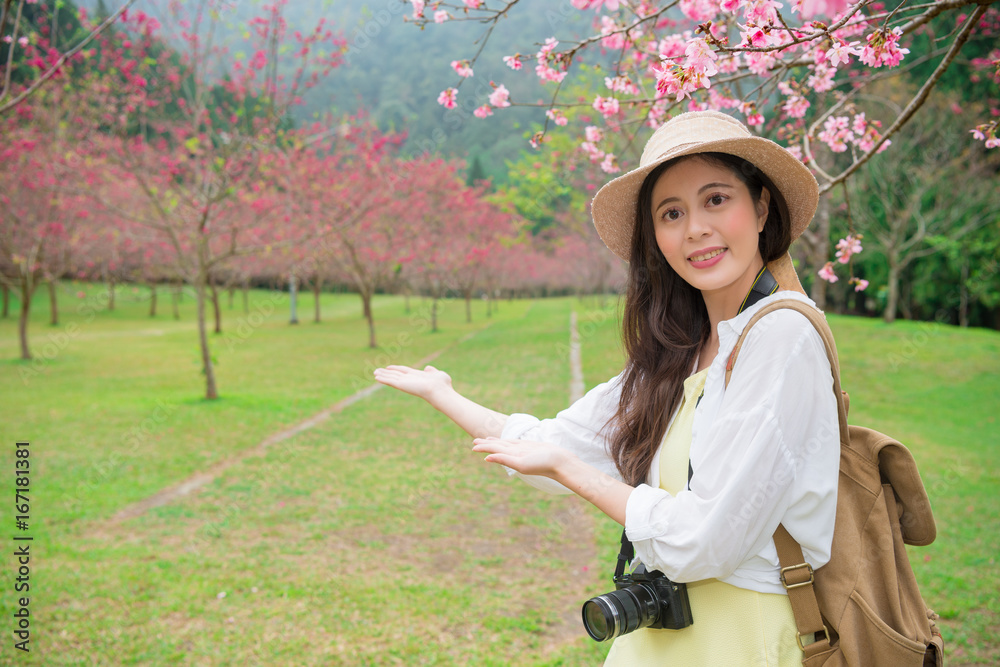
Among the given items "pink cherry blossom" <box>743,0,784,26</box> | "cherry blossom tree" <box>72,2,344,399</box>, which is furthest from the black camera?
"cherry blossom tree" <box>72,2,344,399</box>

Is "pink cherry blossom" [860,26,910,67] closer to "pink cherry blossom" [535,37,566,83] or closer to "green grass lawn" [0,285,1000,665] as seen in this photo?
"green grass lawn" [0,285,1000,665]

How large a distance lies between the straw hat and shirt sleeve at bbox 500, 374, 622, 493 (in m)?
0.50

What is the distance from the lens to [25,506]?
509 centimetres

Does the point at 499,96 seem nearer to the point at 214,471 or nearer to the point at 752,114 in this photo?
the point at 752,114

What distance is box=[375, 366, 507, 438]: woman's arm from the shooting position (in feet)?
5.75

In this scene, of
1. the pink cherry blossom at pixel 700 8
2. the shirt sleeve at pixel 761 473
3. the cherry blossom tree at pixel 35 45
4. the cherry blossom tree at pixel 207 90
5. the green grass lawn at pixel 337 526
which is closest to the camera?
the shirt sleeve at pixel 761 473

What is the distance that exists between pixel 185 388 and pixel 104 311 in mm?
20452

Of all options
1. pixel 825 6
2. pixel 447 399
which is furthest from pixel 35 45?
pixel 825 6

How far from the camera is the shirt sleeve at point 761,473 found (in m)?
1.09

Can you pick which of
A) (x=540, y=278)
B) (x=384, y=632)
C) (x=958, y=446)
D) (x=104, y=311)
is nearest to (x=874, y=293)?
(x=958, y=446)

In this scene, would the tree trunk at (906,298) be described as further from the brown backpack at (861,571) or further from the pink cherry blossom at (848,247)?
the brown backpack at (861,571)

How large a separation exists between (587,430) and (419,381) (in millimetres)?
561

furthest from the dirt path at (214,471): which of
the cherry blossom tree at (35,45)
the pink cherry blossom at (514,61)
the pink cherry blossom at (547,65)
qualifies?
the pink cherry blossom at (547,65)

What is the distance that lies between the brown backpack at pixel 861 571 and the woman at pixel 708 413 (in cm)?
4
